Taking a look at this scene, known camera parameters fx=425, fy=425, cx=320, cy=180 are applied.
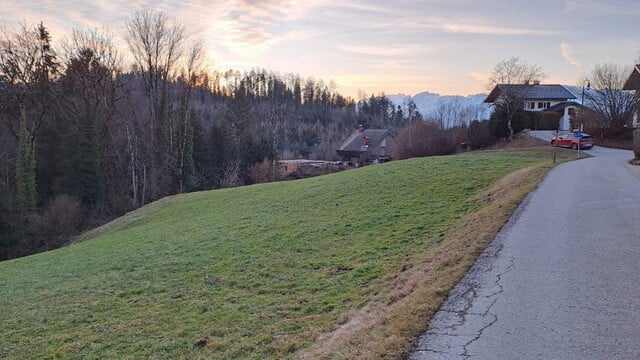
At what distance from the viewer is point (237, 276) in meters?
9.16

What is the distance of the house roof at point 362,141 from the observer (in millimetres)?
63297

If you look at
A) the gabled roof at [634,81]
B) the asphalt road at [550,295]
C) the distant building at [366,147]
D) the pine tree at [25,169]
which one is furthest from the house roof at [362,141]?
the asphalt road at [550,295]

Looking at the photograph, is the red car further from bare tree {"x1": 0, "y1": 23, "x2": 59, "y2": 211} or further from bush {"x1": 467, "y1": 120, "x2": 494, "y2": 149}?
bare tree {"x1": 0, "y1": 23, "x2": 59, "y2": 211}

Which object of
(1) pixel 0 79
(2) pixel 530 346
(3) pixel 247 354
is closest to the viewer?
(2) pixel 530 346

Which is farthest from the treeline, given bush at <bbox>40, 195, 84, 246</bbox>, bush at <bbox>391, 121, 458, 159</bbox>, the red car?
the red car

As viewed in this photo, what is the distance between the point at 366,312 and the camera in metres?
5.85

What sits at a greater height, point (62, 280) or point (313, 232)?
point (313, 232)

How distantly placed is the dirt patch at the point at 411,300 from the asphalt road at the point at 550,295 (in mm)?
173

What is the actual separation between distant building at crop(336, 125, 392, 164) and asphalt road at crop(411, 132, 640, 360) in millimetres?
50776

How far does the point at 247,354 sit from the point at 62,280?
8.52 meters

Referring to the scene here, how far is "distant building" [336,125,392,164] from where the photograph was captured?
2404 inches

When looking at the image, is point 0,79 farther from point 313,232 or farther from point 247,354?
point 247,354

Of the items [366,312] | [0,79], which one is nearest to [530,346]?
[366,312]

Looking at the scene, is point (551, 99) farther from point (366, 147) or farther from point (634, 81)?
point (366, 147)
